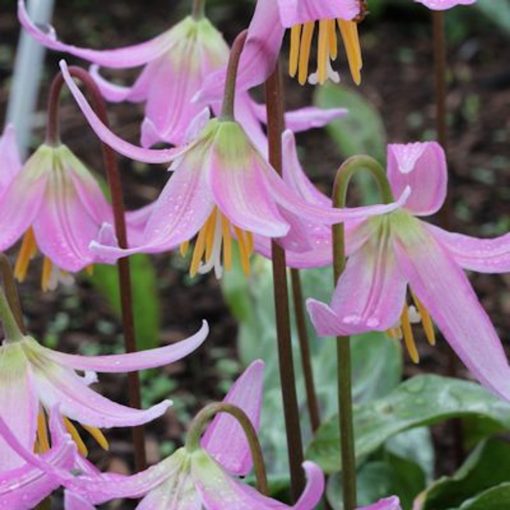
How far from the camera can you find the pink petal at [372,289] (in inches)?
47.4

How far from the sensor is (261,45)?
1211 millimetres

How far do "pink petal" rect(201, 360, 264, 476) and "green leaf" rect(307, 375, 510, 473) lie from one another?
35 cm

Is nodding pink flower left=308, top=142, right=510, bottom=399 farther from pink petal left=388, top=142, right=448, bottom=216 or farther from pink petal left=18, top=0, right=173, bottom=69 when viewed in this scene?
pink petal left=18, top=0, right=173, bottom=69

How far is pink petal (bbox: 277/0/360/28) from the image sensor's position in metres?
1.10

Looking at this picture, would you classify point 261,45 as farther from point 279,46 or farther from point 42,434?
point 42,434

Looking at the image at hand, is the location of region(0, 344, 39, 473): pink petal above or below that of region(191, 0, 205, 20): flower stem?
below

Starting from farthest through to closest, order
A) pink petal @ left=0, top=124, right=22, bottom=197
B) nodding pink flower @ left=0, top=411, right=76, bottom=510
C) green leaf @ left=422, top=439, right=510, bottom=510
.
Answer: green leaf @ left=422, top=439, right=510, bottom=510 → pink petal @ left=0, top=124, right=22, bottom=197 → nodding pink flower @ left=0, top=411, right=76, bottom=510

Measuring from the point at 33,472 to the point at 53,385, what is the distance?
12cm

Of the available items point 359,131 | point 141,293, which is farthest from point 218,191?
point 359,131

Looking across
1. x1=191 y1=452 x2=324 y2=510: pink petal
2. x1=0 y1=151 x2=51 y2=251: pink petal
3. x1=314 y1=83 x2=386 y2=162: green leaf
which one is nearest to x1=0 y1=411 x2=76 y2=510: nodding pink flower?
x1=191 y1=452 x2=324 y2=510: pink petal

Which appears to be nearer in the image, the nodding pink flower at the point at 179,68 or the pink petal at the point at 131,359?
the pink petal at the point at 131,359

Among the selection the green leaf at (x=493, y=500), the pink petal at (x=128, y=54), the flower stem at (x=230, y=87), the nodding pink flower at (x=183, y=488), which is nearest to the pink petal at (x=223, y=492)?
the nodding pink flower at (x=183, y=488)

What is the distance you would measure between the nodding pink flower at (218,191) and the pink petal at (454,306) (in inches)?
4.4

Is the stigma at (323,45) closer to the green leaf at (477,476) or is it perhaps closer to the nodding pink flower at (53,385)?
the nodding pink flower at (53,385)
